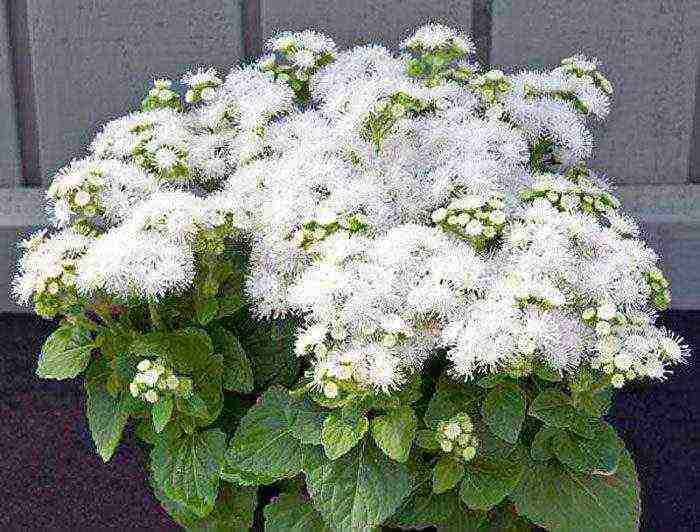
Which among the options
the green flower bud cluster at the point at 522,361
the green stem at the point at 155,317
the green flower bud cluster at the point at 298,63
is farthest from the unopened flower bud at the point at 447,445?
the green flower bud cluster at the point at 298,63

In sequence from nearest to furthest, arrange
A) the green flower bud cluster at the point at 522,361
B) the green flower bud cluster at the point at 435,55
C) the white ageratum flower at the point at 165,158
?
the green flower bud cluster at the point at 522,361 → the white ageratum flower at the point at 165,158 → the green flower bud cluster at the point at 435,55

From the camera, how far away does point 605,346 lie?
1.08 m

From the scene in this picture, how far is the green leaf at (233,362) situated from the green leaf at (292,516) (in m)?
0.16

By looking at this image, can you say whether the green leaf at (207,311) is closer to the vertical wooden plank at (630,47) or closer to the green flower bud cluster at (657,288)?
the green flower bud cluster at (657,288)

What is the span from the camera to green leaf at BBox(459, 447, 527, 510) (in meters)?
1.17

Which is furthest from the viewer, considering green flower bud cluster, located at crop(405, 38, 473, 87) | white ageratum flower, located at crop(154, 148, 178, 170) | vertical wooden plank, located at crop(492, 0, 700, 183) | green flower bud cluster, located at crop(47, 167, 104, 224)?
vertical wooden plank, located at crop(492, 0, 700, 183)

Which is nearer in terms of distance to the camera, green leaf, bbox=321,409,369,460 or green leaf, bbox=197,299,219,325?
green leaf, bbox=321,409,369,460

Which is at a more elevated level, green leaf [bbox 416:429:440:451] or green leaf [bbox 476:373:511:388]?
green leaf [bbox 476:373:511:388]

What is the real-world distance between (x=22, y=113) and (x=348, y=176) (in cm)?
102

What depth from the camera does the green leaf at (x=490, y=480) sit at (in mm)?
1169

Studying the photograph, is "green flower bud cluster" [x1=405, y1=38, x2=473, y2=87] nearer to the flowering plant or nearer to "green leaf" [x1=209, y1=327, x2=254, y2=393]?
the flowering plant

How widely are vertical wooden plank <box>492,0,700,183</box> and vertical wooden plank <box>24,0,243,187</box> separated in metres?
0.57

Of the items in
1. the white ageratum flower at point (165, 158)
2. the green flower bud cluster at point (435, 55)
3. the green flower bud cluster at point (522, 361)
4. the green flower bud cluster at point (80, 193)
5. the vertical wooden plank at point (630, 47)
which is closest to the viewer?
the green flower bud cluster at point (522, 361)

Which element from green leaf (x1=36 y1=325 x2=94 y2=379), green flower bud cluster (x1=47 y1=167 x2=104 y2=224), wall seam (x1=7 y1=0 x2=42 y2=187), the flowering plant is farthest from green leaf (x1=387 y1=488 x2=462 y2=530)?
wall seam (x1=7 y1=0 x2=42 y2=187)
